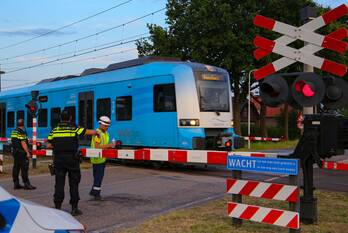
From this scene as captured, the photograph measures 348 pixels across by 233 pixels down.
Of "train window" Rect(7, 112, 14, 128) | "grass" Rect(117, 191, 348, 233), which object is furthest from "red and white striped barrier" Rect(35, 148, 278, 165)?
"train window" Rect(7, 112, 14, 128)

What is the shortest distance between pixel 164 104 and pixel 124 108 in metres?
2.12

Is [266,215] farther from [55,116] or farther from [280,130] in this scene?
[280,130]

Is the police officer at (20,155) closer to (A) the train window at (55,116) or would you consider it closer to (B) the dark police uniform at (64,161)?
(B) the dark police uniform at (64,161)

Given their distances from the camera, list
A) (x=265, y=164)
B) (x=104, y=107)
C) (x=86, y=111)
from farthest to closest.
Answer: (x=86, y=111)
(x=104, y=107)
(x=265, y=164)

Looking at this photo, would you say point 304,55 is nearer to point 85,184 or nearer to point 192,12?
point 85,184

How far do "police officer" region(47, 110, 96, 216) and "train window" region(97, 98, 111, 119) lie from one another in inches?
393

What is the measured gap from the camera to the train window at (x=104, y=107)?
19047mm

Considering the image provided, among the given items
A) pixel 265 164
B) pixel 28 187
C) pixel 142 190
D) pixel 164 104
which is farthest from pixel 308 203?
pixel 164 104

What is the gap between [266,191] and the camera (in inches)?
277

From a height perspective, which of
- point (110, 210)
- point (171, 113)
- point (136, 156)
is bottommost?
point (110, 210)

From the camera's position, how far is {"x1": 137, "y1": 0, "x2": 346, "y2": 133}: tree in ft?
113

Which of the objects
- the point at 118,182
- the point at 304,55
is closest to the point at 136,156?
the point at 118,182

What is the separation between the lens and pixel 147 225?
7883 mm

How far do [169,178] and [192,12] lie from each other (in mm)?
23743
